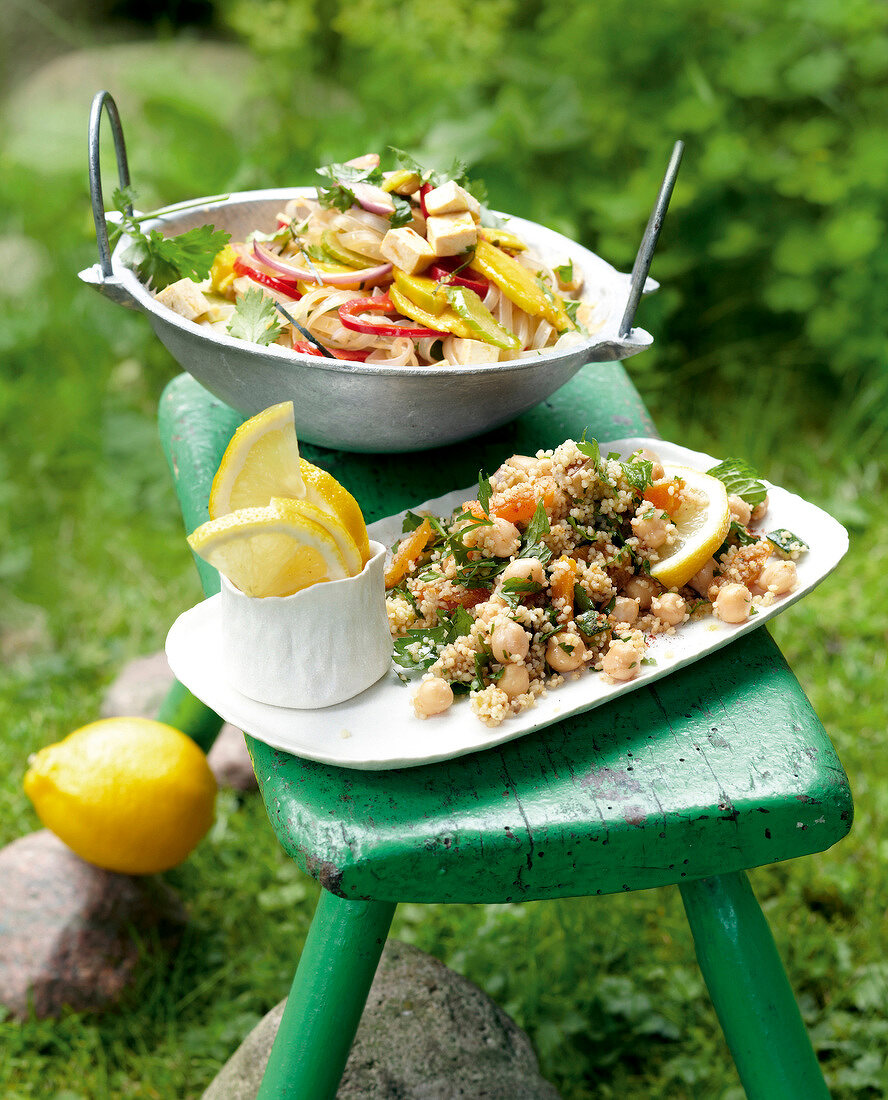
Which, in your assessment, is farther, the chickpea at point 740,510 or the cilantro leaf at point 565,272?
the cilantro leaf at point 565,272

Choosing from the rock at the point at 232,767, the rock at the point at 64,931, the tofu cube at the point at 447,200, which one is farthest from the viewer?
the rock at the point at 232,767

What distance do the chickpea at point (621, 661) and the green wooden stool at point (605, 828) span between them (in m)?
0.06

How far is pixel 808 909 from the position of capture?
2.01 m

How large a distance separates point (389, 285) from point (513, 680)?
0.61 metres

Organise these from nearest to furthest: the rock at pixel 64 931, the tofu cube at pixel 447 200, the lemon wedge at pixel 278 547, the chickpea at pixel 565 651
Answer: the lemon wedge at pixel 278 547, the chickpea at pixel 565 651, the tofu cube at pixel 447 200, the rock at pixel 64 931

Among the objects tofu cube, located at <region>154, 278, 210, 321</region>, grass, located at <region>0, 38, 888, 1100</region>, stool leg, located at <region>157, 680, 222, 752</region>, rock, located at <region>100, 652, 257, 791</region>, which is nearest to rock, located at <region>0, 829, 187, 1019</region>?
grass, located at <region>0, 38, 888, 1100</region>

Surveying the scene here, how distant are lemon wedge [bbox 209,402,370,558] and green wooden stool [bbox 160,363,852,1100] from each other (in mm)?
244

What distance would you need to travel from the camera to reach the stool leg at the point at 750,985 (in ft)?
4.02

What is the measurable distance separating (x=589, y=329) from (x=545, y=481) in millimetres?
400

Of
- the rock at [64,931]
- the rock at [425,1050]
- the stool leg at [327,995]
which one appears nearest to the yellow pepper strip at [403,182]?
the stool leg at [327,995]

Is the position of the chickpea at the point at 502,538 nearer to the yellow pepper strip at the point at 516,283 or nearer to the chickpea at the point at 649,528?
the chickpea at the point at 649,528

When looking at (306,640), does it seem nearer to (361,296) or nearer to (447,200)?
(361,296)

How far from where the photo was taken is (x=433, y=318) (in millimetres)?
1329

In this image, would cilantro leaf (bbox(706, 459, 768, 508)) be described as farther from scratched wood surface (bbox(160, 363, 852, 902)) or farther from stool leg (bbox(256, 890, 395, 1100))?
stool leg (bbox(256, 890, 395, 1100))
